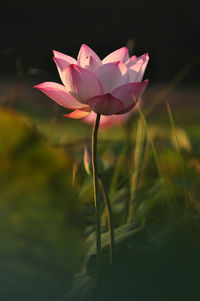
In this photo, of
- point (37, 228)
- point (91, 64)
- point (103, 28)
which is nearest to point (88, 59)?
point (91, 64)

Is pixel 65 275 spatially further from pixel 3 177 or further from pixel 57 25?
pixel 57 25

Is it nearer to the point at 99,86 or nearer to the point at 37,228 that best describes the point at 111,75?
the point at 99,86

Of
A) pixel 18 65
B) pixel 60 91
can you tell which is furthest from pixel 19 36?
pixel 60 91

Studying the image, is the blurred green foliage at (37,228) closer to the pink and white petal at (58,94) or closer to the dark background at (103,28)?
the pink and white petal at (58,94)

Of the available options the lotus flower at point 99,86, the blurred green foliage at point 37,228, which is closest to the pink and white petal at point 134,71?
the lotus flower at point 99,86

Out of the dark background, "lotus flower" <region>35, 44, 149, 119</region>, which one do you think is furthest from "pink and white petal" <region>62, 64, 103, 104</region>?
the dark background

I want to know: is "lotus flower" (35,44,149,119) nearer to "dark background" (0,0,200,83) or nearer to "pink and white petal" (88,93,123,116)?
"pink and white petal" (88,93,123,116)
